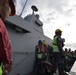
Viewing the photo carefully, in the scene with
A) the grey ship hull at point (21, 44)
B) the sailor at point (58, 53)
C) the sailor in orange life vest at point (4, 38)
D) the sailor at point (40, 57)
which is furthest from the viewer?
the sailor at point (40, 57)

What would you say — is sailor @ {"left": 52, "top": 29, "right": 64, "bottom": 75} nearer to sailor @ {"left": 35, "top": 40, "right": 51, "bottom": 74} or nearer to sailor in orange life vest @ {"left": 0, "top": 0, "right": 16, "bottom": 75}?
sailor @ {"left": 35, "top": 40, "right": 51, "bottom": 74}

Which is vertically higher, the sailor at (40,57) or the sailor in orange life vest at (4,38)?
the sailor in orange life vest at (4,38)

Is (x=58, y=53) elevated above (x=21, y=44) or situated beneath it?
situated beneath

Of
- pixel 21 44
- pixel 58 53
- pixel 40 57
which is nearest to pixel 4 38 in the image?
pixel 21 44

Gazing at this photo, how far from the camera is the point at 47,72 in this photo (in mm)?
5500

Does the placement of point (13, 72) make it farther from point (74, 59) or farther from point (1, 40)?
point (74, 59)

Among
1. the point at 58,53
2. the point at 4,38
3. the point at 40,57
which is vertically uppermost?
the point at 4,38

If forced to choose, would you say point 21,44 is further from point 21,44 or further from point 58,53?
point 58,53

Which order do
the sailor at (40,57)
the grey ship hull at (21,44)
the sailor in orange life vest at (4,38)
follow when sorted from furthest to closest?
1. the sailor at (40,57)
2. the grey ship hull at (21,44)
3. the sailor in orange life vest at (4,38)

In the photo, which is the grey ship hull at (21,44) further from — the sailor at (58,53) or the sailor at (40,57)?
the sailor at (58,53)

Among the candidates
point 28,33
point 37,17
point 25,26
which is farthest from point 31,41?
point 37,17

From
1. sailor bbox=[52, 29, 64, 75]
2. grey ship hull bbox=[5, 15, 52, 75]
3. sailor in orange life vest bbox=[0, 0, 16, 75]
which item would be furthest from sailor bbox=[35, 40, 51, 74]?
sailor in orange life vest bbox=[0, 0, 16, 75]

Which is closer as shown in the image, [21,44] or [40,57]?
[21,44]

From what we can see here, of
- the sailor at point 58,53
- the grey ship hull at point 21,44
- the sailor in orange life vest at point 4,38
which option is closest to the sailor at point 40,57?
the grey ship hull at point 21,44
